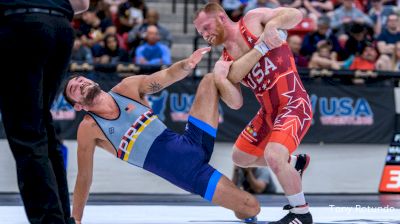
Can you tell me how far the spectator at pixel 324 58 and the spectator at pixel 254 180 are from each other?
1455 millimetres

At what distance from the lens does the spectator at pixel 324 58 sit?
30.9ft

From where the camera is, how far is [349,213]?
5.38m

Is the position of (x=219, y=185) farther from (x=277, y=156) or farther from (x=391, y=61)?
(x=391, y=61)

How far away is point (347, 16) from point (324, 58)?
1720mm

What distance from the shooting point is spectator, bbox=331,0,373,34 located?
1093 cm

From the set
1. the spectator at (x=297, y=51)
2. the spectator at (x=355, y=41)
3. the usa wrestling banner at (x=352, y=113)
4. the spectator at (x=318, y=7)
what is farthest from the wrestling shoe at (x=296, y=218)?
the spectator at (x=318, y=7)

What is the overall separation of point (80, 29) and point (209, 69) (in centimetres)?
181

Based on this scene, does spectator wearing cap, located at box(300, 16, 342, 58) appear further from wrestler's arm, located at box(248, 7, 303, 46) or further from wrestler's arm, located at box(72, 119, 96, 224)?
wrestler's arm, located at box(72, 119, 96, 224)

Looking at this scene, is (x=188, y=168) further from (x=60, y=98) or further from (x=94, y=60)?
(x=94, y=60)

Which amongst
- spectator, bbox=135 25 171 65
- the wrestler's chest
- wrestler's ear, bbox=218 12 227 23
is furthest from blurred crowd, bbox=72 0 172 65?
the wrestler's chest

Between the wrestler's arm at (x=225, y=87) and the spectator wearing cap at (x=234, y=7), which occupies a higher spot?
the wrestler's arm at (x=225, y=87)

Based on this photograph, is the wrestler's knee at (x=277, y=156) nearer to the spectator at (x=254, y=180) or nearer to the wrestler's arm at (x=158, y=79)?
the wrestler's arm at (x=158, y=79)

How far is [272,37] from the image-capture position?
4883mm

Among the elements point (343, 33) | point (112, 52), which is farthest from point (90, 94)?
point (343, 33)
